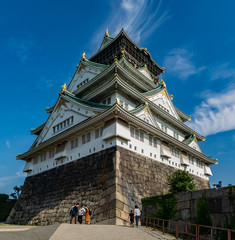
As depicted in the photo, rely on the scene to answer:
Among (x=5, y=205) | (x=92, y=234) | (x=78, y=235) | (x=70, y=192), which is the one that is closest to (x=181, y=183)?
(x=92, y=234)

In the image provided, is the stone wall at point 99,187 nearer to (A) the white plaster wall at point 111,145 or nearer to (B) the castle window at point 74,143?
(A) the white plaster wall at point 111,145

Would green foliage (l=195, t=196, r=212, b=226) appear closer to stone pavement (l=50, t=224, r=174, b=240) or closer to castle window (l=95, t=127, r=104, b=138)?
stone pavement (l=50, t=224, r=174, b=240)

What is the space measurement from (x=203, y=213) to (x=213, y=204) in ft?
2.43

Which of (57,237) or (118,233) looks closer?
(57,237)

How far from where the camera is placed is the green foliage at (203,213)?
41.8 ft

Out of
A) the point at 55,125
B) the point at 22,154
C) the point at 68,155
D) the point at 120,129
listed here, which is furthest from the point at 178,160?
the point at 22,154

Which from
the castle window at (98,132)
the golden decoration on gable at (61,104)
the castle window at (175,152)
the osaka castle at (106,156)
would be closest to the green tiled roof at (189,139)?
the osaka castle at (106,156)

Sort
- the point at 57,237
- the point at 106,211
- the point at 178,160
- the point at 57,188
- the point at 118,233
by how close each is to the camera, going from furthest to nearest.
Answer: the point at 178,160 → the point at 57,188 → the point at 106,211 → the point at 118,233 → the point at 57,237

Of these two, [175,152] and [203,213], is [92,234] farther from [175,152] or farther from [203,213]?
[175,152]

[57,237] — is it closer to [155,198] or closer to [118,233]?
[118,233]

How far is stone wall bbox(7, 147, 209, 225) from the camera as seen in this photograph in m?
16.2

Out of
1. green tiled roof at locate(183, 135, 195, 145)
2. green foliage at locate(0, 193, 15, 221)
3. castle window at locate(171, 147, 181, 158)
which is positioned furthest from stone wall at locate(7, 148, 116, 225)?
green tiled roof at locate(183, 135, 195, 145)

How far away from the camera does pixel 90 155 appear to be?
20000 mm

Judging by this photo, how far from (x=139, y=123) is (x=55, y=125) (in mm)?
10297
